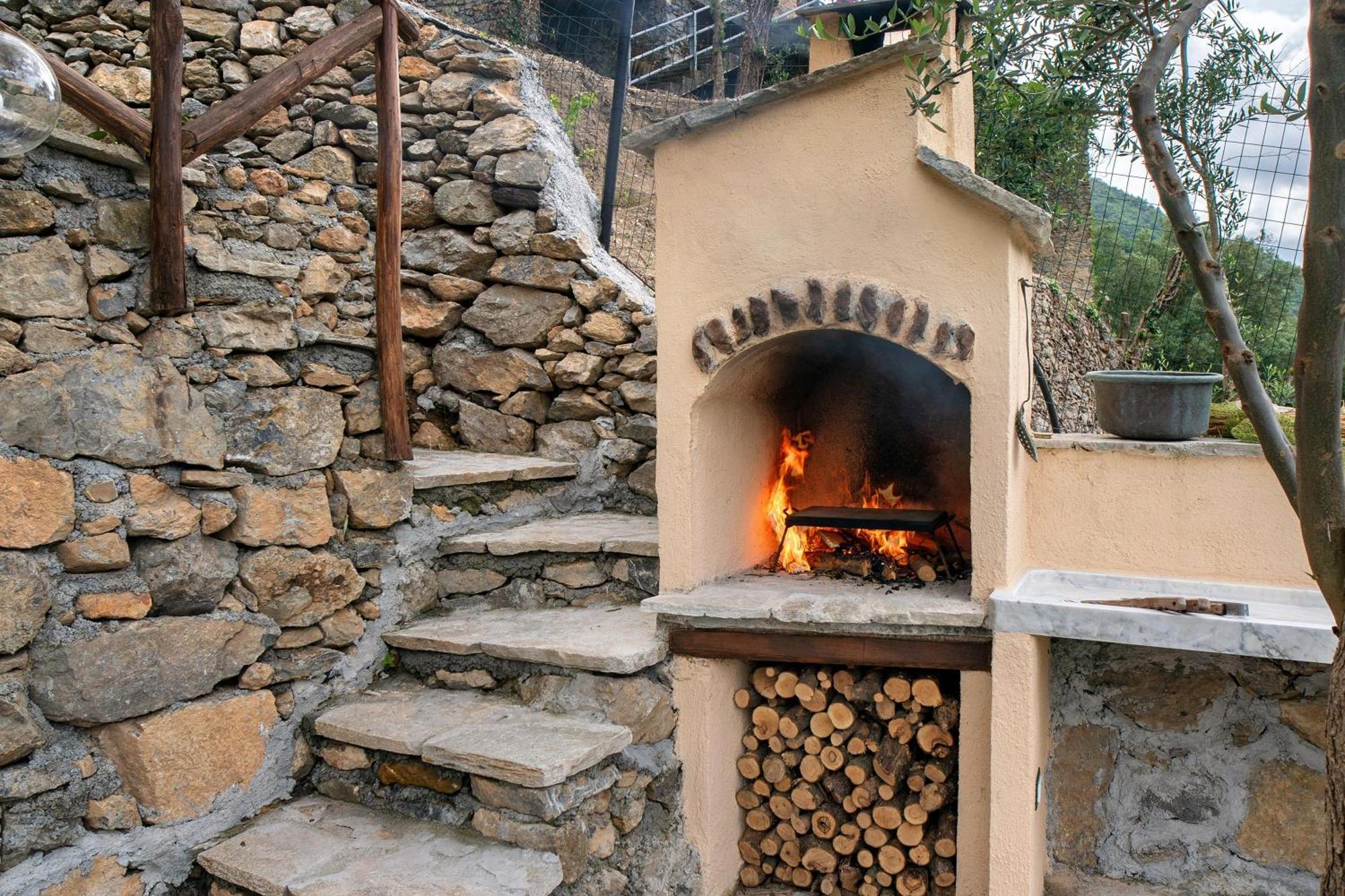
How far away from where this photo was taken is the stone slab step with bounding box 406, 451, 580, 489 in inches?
160

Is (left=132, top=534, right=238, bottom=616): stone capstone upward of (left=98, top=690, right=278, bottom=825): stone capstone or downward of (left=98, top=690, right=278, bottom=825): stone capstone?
→ upward

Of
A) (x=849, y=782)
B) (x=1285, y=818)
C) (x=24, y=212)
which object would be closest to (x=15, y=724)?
(x=24, y=212)

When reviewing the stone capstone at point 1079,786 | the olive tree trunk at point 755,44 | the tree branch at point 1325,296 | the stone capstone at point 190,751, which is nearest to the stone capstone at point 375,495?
the stone capstone at point 190,751

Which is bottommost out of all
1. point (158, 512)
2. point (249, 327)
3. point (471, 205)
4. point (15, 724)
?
point (15, 724)

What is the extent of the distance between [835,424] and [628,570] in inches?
49.0

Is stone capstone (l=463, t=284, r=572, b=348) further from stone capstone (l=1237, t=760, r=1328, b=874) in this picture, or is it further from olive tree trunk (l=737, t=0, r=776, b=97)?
olive tree trunk (l=737, t=0, r=776, b=97)

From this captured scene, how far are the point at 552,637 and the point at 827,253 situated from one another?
1715mm

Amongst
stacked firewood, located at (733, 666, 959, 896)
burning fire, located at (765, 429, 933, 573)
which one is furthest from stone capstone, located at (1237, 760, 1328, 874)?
burning fire, located at (765, 429, 933, 573)

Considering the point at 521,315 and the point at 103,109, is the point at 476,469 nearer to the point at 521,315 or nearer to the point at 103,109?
the point at 521,315

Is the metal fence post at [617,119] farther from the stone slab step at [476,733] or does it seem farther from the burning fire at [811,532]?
the stone slab step at [476,733]

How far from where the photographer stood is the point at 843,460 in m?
4.51

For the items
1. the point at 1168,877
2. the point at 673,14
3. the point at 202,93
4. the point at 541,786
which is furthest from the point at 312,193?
the point at 673,14

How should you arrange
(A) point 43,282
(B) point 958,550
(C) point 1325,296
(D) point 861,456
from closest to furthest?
1. (C) point 1325,296
2. (A) point 43,282
3. (B) point 958,550
4. (D) point 861,456

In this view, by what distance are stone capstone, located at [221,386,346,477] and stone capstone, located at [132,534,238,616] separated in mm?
305
